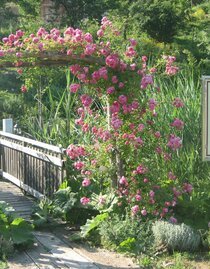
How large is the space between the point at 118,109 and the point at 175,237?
4.81 feet

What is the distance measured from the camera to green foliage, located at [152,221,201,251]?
198 inches

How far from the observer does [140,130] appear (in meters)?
5.43

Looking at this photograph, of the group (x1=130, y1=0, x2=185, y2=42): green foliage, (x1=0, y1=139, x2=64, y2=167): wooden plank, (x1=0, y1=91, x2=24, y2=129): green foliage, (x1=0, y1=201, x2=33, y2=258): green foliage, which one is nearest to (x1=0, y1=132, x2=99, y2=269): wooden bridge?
(x1=0, y1=139, x2=64, y2=167): wooden plank

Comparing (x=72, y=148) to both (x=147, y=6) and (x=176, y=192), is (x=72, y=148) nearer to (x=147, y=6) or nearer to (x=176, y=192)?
(x=176, y=192)

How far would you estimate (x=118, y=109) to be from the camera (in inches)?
213

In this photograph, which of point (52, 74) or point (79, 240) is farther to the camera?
point (52, 74)

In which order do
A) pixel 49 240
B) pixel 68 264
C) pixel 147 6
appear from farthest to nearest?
1. pixel 147 6
2. pixel 49 240
3. pixel 68 264

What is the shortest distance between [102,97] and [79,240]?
1626mm

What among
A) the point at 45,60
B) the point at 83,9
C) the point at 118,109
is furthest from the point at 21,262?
the point at 83,9

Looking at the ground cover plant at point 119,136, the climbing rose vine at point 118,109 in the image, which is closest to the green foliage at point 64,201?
the ground cover plant at point 119,136

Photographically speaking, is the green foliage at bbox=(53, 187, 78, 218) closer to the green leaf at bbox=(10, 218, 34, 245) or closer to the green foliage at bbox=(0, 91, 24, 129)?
the green leaf at bbox=(10, 218, 34, 245)

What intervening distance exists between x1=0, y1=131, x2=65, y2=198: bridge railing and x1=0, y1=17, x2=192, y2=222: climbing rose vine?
3.98 feet

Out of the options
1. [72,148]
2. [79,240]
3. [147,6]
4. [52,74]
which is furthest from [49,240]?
[147,6]

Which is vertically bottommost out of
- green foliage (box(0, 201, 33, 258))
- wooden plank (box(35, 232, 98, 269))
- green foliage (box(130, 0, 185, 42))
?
wooden plank (box(35, 232, 98, 269))
